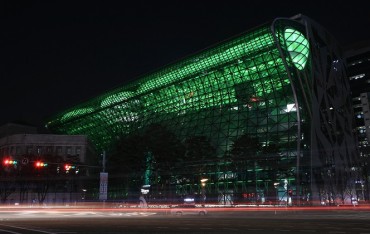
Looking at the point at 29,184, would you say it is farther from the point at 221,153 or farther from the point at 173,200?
the point at 221,153

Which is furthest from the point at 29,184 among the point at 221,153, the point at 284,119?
the point at 284,119

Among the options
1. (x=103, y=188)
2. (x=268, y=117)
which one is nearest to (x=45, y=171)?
(x=103, y=188)

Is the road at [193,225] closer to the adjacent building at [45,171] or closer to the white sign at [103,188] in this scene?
the white sign at [103,188]

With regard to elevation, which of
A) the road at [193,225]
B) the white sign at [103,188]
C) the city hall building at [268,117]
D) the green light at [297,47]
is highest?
the green light at [297,47]

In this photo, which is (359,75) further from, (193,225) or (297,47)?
(193,225)

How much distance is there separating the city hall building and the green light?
20 centimetres

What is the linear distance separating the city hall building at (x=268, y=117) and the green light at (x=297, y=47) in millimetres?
196

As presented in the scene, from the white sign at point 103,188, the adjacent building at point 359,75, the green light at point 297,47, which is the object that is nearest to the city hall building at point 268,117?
the green light at point 297,47

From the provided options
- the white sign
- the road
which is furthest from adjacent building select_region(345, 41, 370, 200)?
the white sign

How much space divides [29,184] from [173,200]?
31.9 meters

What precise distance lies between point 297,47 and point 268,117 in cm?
1497

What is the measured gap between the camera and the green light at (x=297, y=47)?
81.0m

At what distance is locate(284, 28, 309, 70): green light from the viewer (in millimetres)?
81000

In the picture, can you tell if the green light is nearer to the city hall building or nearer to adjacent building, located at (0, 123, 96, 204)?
the city hall building
